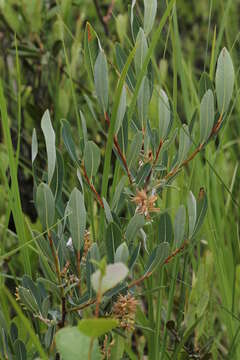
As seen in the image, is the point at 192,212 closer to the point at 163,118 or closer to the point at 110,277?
the point at 163,118

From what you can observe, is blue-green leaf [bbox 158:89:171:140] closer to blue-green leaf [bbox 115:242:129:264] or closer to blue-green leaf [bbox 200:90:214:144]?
blue-green leaf [bbox 200:90:214:144]

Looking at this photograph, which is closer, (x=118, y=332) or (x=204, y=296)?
(x=118, y=332)

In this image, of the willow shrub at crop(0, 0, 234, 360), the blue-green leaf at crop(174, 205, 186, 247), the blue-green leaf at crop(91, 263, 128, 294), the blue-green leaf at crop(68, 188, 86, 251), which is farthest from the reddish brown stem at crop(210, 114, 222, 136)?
the blue-green leaf at crop(91, 263, 128, 294)

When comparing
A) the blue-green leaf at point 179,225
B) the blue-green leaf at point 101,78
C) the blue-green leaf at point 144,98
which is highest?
the blue-green leaf at point 101,78

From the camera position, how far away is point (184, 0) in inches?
126

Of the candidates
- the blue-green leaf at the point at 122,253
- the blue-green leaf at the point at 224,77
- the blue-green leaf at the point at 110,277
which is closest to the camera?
the blue-green leaf at the point at 110,277

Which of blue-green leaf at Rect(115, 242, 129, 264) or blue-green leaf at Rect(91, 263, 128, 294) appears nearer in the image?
blue-green leaf at Rect(91, 263, 128, 294)

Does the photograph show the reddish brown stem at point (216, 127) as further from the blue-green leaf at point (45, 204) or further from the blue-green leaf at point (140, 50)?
the blue-green leaf at point (45, 204)

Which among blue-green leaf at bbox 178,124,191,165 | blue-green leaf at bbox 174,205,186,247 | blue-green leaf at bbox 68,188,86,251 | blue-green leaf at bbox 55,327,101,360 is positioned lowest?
blue-green leaf at bbox 55,327,101,360

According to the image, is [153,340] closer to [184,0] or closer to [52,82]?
[52,82]

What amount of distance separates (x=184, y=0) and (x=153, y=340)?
8.09ft

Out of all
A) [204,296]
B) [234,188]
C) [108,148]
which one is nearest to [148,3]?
[108,148]

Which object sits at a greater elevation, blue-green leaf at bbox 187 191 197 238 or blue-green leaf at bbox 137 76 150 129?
blue-green leaf at bbox 137 76 150 129

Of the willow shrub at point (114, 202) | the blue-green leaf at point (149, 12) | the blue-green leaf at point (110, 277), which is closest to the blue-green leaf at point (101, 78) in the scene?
the willow shrub at point (114, 202)
